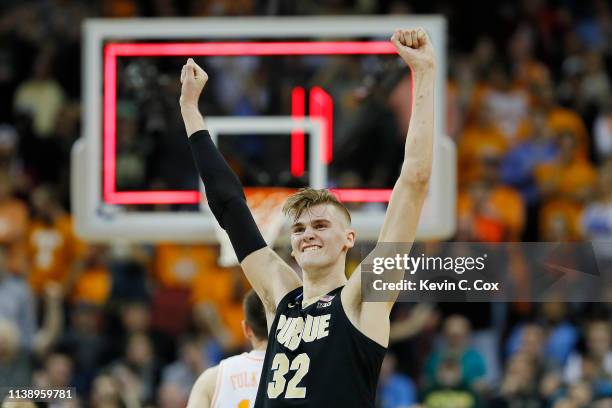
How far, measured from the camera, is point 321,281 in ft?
17.0

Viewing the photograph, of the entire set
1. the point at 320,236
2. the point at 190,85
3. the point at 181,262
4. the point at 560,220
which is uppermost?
the point at 560,220

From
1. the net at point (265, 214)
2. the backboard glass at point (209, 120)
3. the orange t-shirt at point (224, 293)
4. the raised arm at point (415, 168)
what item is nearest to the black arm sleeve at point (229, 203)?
the raised arm at point (415, 168)

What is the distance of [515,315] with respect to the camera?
1301 centimetres

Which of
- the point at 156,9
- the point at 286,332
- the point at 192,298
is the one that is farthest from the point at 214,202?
the point at 156,9

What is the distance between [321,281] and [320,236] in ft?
0.63

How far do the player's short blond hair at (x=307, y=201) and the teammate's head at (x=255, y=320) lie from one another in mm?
1181

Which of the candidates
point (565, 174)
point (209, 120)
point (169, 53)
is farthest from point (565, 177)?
point (169, 53)

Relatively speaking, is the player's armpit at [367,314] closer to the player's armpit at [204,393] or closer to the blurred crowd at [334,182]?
the player's armpit at [204,393]

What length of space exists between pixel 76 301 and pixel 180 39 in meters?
4.36

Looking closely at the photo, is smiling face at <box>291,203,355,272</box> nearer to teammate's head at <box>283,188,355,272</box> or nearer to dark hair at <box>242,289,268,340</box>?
teammate's head at <box>283,188,355,272</box>

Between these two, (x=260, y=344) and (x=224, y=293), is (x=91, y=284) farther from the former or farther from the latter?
(x=260, y=344)

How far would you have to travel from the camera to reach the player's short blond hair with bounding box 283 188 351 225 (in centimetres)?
525

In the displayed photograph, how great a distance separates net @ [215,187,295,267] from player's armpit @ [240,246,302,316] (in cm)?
288

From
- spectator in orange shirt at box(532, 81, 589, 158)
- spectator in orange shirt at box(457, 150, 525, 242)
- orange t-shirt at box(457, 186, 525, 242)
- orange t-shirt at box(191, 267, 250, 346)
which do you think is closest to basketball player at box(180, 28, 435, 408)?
orange t-shirt at box(191, 267, 250, 346)
